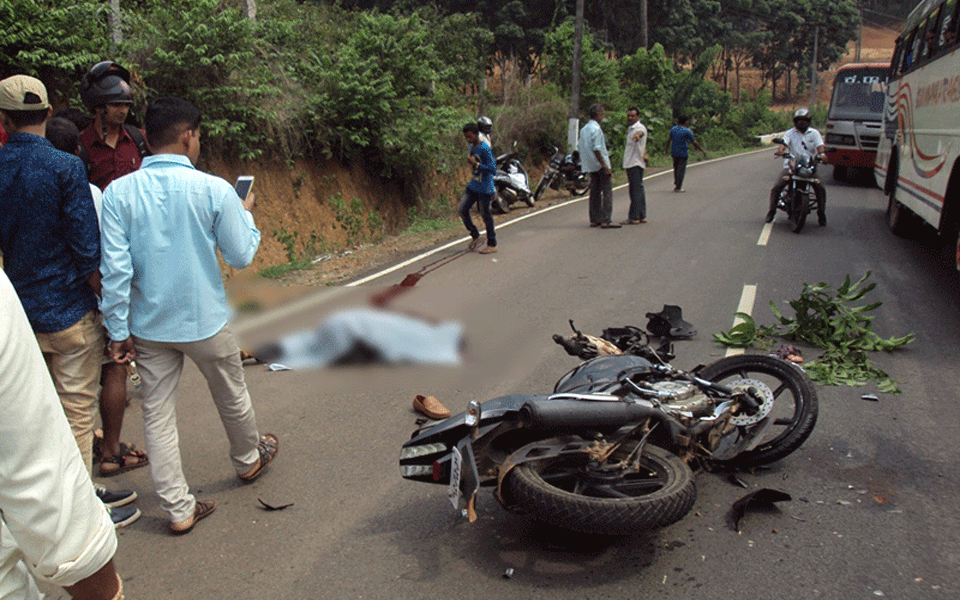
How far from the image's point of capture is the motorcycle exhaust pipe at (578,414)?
130 inches

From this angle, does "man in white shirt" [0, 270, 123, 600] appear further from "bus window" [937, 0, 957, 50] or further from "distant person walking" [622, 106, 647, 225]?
"distant person walking" [622, 106, 647, 225]

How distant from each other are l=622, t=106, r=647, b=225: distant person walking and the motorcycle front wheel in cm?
865

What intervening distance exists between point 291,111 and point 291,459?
9.26m

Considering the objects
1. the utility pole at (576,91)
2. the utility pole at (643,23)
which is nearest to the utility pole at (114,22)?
the utility pole at (576,91)

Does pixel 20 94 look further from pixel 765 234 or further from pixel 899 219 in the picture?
pixel 899 219

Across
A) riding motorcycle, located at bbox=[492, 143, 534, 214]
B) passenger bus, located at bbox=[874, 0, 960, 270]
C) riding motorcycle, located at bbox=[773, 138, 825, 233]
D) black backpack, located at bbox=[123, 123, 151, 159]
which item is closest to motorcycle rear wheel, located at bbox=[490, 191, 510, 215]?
riding motorcycle, located at bbox=[492, 143, 534, 214]

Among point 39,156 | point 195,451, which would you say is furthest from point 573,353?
point 39,156

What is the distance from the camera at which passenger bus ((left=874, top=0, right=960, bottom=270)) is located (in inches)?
317

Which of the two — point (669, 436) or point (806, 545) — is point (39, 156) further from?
point (806, 545)

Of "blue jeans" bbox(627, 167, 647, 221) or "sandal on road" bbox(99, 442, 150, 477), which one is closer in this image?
"sandal on road" bbox(99, 442, 150, 477)

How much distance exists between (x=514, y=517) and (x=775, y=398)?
5.49 feet

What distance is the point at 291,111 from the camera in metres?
12.6

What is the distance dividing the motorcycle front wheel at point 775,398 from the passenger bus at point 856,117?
15697mm

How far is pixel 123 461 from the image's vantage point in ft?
14.7
